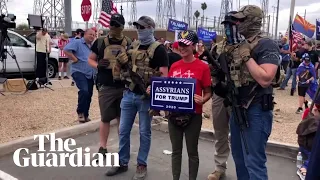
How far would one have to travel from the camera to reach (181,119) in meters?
3.40

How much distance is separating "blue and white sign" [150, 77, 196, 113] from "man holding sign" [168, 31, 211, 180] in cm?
3

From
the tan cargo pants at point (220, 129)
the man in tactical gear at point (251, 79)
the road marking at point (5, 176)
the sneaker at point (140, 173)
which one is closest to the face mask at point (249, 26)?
the man in tactical gear at point (251, 79)

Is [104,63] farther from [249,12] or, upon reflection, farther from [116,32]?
[249,12]

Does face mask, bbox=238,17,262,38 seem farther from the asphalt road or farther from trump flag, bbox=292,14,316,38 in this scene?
trump flag, bbox=292,14,316,38

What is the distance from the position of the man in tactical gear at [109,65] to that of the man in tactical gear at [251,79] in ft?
5.69

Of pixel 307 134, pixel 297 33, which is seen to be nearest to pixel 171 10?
pixel 297 33

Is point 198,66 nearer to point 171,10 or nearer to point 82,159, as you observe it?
point 82,159

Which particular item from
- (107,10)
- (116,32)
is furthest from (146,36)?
(107,10)

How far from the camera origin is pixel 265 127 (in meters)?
2.80

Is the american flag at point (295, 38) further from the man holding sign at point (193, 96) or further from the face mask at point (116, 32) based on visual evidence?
the man holding sign at point (193, 96)

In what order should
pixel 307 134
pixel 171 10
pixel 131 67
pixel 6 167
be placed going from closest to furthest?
1. pixel 307 134
2. pixel 131 67
3. pixel 6 167
4. pixel 171 10

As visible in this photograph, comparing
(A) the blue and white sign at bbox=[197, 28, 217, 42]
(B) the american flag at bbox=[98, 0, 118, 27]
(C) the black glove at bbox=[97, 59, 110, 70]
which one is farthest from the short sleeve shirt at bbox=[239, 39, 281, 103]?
(A) the blue and white sign at bbox=[197, 28, 217, 42]

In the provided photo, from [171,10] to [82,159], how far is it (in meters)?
59.8

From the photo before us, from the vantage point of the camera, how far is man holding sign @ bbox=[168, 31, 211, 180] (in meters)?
3.37
